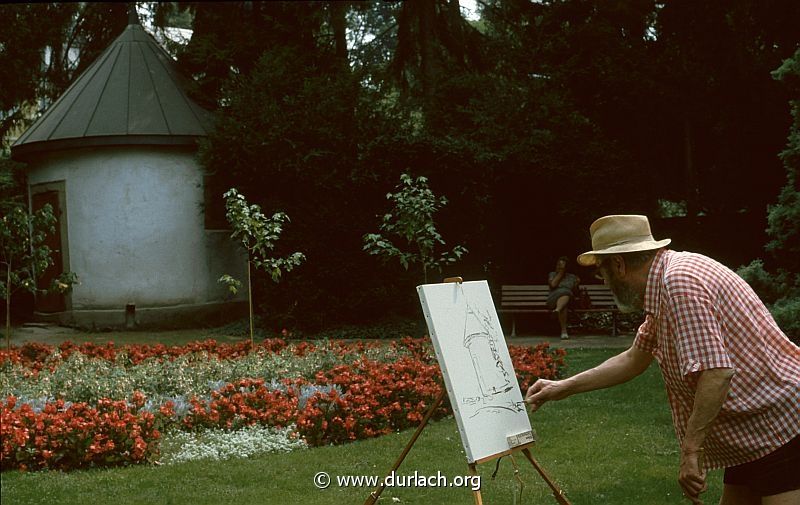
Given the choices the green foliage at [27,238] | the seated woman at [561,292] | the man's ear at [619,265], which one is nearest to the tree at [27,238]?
the green foliage at [27,238]

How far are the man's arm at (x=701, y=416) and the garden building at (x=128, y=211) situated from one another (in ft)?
53.1

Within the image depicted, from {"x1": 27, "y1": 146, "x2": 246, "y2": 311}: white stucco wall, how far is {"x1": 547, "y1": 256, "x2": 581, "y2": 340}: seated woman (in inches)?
297

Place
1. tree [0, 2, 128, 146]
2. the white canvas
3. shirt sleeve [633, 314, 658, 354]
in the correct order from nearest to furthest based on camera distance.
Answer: shirt sleeve [633, 314, 658, 354] → the white canvas → tree [0, 2, 128, 146]

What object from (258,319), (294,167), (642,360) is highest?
(294,167)

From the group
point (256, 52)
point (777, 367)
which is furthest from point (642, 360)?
point (256, 52)

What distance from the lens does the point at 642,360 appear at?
12.8ft

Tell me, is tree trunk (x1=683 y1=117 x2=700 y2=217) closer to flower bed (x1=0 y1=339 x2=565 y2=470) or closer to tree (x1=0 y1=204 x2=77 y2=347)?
flower bed (x1=0 y1=339 x2=565 y2=470)

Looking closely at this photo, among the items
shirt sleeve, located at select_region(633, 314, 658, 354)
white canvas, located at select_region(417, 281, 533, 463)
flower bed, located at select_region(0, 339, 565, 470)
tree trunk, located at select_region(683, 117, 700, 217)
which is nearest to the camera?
shirt sleeve, located at select_region(633, 314, 658, 354)

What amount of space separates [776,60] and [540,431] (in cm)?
1291

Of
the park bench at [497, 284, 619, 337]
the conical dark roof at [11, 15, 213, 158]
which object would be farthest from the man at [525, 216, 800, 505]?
the conical dark roof at [11, 15, 213, 158]

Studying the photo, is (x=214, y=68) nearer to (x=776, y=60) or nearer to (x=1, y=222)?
(x=1, y=222)

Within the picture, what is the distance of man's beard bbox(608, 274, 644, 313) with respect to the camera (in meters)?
3.61

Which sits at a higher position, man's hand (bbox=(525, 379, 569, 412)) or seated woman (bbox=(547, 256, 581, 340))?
man's hand (bbox=(525, 379, 569, 412))

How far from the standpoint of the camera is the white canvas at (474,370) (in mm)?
4488
